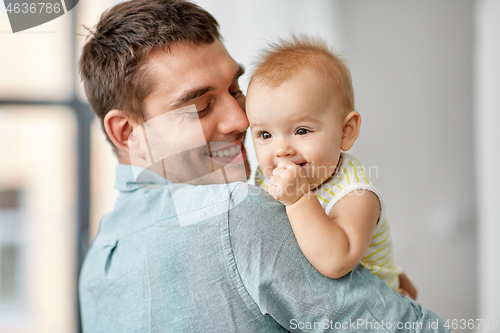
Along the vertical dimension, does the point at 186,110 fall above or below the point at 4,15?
below

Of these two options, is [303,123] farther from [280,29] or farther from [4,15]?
[280,29]

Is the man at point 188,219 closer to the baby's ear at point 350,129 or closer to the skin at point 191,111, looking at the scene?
the skin at point 191,111

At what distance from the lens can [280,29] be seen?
7.16 feet

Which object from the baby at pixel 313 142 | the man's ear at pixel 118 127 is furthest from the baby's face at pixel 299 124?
the man's ear at pixel 118 127

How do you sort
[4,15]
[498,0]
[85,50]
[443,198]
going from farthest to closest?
1. [443,198]
2. [498,0]
3. [4,15]
4. [85,50]

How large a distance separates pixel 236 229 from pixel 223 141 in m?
0.37

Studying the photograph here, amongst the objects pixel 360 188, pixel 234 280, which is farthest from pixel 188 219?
pixel 360 188

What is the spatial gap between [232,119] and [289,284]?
470 millimetres

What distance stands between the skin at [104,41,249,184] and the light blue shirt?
0.18m

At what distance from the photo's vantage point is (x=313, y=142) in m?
0.84

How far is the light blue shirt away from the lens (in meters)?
0.69

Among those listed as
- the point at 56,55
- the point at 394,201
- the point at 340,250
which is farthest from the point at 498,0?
the point at 56,55

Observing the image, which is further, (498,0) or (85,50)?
(498,0)

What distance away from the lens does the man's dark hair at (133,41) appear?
3.16ft
